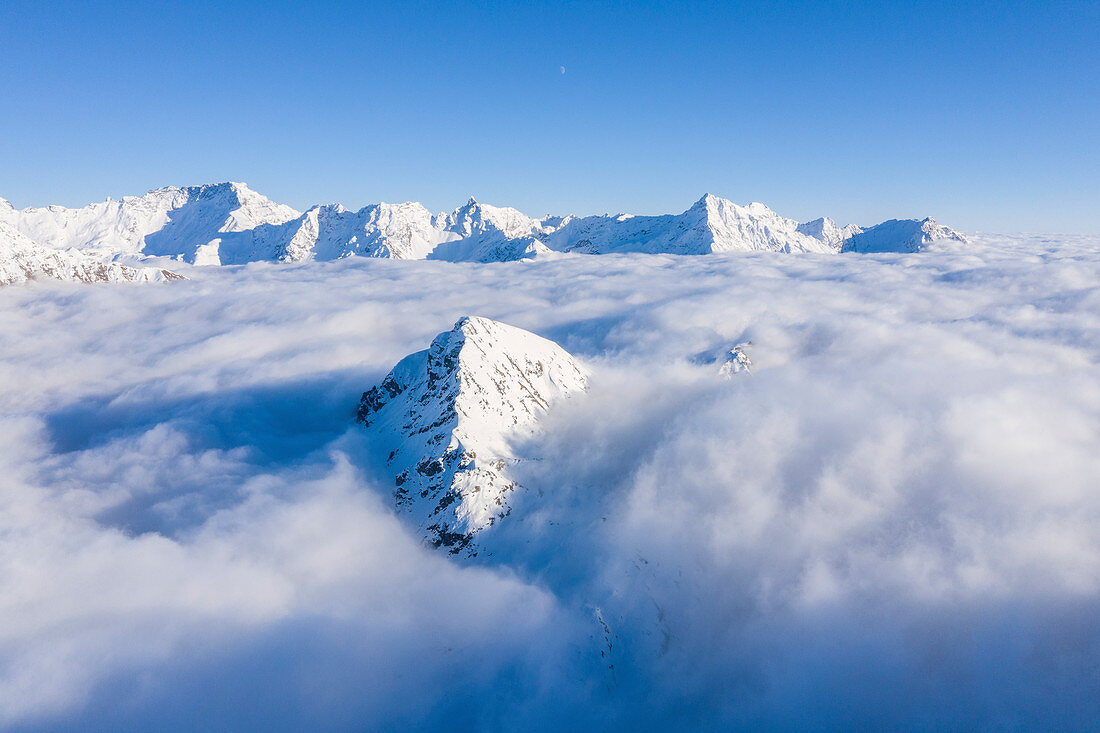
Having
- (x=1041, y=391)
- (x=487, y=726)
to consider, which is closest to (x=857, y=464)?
(x=1041, y=391)

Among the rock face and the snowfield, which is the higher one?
the rock face

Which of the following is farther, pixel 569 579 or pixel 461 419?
pixel 461 419

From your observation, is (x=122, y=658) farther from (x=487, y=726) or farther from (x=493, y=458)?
(x=493, y=458)

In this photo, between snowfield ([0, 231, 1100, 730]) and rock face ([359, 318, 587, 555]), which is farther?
rock face ([359, 318, 587, 555])

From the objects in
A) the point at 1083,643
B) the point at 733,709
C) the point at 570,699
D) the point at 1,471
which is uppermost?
the point at 1,471

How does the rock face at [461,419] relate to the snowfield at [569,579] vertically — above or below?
above

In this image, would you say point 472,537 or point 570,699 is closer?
point 570,699

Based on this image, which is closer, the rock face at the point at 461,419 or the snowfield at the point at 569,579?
the snowfield at the point at 569,579

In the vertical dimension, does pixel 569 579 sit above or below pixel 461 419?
below
